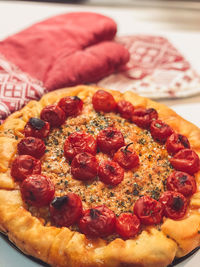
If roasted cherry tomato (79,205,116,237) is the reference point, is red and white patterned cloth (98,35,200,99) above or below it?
above

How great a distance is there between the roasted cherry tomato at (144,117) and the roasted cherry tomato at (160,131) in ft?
0.26

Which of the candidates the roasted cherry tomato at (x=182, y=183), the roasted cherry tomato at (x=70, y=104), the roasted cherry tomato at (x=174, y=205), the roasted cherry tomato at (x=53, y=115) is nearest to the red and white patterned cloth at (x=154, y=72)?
the roasted cherry tomato at (x=70, y=104)

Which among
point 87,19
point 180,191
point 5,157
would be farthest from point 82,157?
point 87,19

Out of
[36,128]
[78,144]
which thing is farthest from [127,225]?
[36,128]

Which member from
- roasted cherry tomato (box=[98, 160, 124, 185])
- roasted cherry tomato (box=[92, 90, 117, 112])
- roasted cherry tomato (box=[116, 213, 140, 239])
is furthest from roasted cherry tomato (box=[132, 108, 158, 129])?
roasted cherry tomato (box=[116, 213, 140, 239])

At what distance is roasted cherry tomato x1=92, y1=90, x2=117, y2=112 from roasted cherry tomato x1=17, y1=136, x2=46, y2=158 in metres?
0.69

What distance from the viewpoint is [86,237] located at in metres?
2.30

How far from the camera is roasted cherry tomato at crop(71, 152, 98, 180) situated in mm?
2574

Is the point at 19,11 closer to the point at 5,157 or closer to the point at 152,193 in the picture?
the point at 5,157

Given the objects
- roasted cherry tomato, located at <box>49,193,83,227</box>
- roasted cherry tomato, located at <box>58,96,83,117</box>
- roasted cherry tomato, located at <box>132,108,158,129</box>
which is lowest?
roasted cherry tomato, located at <box>49,193,83,227</box>

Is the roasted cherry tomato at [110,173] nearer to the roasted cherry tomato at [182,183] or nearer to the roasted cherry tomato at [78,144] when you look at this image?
the roasted cherry tomato at [78,144]

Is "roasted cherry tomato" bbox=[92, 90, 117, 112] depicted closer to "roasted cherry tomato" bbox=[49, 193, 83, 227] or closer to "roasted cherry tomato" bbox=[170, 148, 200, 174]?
"roasted cherry tomato" bbox=[170, 148, 200, 174]

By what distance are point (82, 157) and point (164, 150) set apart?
28.5 inches

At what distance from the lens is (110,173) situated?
2590mm
